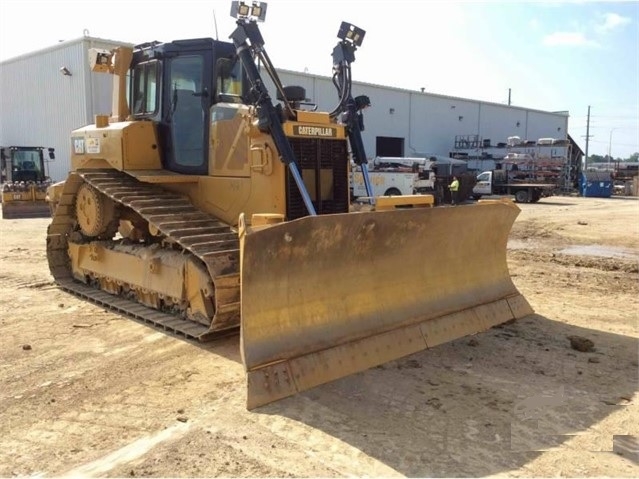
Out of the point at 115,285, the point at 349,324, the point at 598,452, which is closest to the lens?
the point at 598,452

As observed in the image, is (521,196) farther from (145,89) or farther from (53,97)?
(145,89)

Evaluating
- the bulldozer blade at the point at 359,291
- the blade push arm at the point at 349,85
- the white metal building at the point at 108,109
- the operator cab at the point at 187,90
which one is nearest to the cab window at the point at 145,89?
the operator cab at the point at 187,90

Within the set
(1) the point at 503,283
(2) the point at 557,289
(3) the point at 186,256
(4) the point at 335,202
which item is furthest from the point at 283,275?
(2) the point at 557,289

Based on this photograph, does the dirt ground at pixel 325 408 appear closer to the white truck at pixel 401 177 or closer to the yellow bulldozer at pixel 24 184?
the yellow bulldozer at pixel 24 184

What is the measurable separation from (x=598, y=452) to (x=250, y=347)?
7.90 feet

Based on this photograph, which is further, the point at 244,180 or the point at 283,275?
the point at 244,180

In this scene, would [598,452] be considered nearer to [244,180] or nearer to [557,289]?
[244,180]

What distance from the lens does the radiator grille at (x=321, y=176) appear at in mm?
6176

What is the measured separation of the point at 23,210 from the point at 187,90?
15986 millimetres

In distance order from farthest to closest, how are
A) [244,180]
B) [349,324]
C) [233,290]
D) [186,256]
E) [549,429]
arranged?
[244,180] → [186,256] → [233,290] → [349,324] → [549,429]

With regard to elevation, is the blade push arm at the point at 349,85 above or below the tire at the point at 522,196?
above

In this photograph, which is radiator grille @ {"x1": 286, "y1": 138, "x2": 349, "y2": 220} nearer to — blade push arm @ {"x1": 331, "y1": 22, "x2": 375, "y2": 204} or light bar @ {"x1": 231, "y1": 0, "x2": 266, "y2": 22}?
blade push arm @ {"x1": 331, "y1": 22, "x2": 375, "y2": 204}

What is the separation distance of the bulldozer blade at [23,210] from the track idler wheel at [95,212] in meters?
14.0

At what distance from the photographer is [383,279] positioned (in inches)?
216
